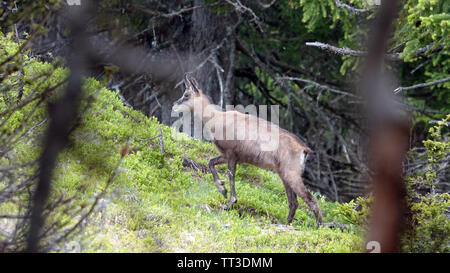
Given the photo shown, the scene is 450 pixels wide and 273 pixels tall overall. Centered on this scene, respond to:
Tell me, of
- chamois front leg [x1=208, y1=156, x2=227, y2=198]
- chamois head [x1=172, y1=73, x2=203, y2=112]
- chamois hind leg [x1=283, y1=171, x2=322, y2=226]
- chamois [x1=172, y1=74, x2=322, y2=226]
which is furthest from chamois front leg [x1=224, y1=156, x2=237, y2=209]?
chamois head [x1=172, y1=73, x2=203, y2=112]

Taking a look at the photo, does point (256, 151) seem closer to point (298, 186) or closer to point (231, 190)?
point (231, 190)

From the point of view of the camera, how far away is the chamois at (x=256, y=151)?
7613 mm

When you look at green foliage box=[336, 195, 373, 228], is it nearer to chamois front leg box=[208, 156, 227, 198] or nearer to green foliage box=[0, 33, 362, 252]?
green foliage box=[0, 33, 362, 252]

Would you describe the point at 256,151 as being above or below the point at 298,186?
above

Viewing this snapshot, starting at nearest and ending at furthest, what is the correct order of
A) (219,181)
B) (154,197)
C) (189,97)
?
1. (154,197)
2. (219,181)
3. (189,97)

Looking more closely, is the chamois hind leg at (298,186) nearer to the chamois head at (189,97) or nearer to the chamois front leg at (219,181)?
the chamois front leg at (219,181)

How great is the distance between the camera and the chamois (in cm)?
761

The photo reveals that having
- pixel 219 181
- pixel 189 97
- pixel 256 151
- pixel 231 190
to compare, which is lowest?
pixel 231 190

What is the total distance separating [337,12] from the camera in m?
9.50

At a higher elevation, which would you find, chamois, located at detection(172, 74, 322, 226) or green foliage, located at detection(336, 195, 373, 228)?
chamois, located at detection(172, 74, 322, 226)

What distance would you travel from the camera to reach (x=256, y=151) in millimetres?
7918

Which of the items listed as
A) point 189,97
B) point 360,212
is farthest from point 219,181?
point 360,212

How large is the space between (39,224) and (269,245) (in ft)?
14.6
